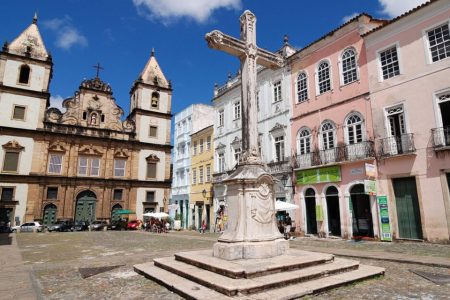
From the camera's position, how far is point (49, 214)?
31.4 meters

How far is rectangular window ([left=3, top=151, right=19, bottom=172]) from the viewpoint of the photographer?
29.9m

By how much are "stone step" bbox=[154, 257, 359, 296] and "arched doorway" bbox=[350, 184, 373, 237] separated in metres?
10.7

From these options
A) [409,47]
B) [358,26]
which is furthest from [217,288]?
[358,26]

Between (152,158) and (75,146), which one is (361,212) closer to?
(152,158)

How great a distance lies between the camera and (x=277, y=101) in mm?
22703

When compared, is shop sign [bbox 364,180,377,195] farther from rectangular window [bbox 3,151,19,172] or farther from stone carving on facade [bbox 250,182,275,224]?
rectangular window [bbox 3,151,19,172]

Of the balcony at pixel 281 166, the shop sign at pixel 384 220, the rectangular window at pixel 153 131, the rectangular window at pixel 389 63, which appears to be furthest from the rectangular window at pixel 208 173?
the rectangular window at pixel 389 63

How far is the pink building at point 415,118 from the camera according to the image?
13938 mm

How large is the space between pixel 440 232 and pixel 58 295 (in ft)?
47.7

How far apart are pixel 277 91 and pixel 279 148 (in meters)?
4.15

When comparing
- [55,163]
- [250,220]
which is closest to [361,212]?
[250,220]

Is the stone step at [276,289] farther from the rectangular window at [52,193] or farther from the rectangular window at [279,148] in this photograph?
the rectangular window at [52,193]

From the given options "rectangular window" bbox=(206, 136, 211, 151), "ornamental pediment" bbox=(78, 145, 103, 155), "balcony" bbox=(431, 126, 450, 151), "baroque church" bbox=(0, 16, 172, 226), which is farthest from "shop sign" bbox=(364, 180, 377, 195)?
"ornamental pediment" bbox=(78, 145, 103, 155)

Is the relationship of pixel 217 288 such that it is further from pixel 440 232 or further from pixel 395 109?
pixel 395 109
